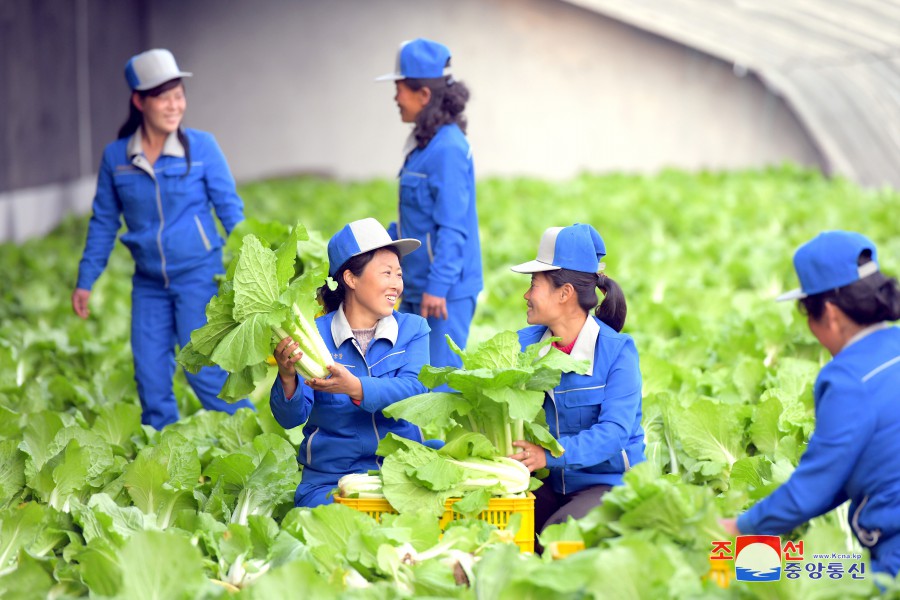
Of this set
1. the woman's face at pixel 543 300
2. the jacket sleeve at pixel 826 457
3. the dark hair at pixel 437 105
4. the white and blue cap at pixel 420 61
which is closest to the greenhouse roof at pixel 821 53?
the dark hair at pixel 437 105

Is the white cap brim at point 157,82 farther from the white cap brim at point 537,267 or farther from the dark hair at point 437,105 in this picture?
the white cap brim at point 537,267

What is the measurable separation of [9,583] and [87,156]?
14307 millimetres

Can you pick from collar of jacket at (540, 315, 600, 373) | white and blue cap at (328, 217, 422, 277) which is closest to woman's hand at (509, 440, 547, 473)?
collar of jacket at (540, 315, 600, 373)

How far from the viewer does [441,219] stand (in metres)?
5.31

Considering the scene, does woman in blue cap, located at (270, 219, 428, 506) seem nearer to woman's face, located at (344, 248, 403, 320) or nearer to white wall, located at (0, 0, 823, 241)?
woman's face, located at (344, 248, 403, 320)

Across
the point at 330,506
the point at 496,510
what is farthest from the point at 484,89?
the point at 330,506

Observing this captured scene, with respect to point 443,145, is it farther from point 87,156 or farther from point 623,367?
point 87,156

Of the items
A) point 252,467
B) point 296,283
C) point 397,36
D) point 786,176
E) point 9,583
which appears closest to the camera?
point 9,583

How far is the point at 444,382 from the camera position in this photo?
3.68 metres

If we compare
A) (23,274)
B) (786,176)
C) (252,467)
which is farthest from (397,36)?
(252,467)

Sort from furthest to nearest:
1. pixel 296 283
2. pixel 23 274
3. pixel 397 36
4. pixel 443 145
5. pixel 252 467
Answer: pixel 397 36 → pixel 23 274 → pixel 443 145 → pixel 252 467 → pixel 296 283

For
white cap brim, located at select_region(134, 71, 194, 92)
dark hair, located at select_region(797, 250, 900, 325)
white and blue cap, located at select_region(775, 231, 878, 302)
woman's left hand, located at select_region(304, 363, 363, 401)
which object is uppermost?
white cap brim, located at select_region(134, 71, 194, 92)

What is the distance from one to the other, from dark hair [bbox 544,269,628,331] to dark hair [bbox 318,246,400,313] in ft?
1.92

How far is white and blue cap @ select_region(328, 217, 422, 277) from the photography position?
3898mm
